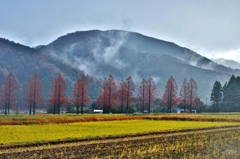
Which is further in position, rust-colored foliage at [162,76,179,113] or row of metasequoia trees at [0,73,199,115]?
rust-colored foliage at [162,76,179,113]

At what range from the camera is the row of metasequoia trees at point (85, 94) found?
6581 centimetres

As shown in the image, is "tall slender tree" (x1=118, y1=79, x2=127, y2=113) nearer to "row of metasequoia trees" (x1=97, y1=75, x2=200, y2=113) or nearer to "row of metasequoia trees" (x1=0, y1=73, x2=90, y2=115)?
"row of metasequoia trees" (x1=97, y1=75, x2=200, y2=113)

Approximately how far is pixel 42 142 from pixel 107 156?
7.21 m

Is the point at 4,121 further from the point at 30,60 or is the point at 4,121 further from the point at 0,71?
the point at 30,60

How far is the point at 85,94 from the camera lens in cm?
7438

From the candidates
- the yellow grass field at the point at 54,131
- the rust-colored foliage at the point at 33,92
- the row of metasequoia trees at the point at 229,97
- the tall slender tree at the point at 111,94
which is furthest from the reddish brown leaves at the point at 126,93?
the yellow grass field at the point at 54,131

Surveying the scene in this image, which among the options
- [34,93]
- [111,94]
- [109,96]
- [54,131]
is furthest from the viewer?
[111,94]

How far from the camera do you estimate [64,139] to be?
22609 millimetres

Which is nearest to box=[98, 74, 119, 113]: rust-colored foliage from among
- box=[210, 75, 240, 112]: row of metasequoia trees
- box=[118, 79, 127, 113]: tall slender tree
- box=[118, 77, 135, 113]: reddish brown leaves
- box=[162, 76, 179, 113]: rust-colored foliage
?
box=[118, 79, 127, 113]: tall slender tree

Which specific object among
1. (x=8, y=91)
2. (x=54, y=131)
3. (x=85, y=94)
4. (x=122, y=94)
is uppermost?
(x=8, y=91)

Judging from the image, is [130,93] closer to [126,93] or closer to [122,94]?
[126,93]

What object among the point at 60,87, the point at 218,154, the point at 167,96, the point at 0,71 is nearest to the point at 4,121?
the point at 218,154

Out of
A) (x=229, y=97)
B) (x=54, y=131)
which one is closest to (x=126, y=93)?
(x=229, y=97)

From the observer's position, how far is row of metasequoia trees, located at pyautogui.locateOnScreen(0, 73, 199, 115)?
6581 cm
